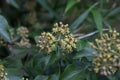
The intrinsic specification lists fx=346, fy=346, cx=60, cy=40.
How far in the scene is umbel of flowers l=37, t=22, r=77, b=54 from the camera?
109 cm

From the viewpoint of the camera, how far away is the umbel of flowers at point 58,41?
109 centimetres

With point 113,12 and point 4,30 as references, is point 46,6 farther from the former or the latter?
point 4,30

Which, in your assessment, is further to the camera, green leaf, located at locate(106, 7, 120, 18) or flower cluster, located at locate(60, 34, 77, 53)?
green leaf, located at locate(106, 7, 120, 18)

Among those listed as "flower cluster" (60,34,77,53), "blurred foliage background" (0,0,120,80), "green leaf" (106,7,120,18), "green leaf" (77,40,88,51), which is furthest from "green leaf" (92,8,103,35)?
"flower cluster" (60,34,77,53)

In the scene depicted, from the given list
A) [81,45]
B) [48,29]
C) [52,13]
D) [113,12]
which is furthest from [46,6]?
[81,45]

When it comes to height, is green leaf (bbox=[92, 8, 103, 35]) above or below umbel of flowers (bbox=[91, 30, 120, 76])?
above

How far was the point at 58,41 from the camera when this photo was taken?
3.65 ft

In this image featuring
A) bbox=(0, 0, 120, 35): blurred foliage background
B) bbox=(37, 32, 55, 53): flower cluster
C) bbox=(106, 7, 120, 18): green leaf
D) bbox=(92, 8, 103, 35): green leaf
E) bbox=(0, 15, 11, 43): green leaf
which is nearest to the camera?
bbox=(37, 32, 55, 53): flower cluster

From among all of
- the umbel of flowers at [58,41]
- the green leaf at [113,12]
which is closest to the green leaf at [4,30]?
the umbel of flowers at [58,41]

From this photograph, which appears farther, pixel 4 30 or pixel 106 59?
pixel 4 30

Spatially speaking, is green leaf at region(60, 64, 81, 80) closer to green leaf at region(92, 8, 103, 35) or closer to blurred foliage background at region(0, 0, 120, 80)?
blurred foliage background at region(0, 0, 120, 80)

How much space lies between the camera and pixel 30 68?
1.23 m

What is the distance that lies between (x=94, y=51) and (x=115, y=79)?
0.11 m

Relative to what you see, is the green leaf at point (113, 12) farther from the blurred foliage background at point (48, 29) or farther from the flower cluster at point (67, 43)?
the flower cluster at point (67, 43)
